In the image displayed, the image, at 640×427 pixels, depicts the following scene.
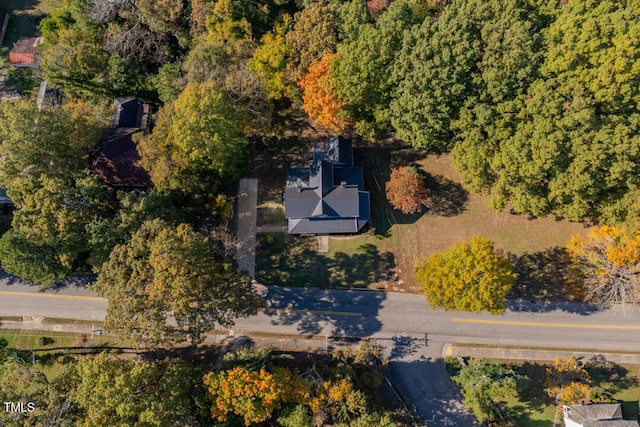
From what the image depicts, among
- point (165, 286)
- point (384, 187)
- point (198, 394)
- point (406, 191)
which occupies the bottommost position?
point (198, 394)

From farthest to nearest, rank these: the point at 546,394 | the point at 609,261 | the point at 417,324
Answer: the point at 417,324 → the point at 546,394 → the point at 609,261

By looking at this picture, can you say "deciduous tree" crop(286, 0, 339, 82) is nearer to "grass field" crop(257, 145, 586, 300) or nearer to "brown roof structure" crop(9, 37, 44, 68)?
"grass field" crop(257, 145, 586, 300)

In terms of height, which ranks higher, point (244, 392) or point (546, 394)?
point (244, 392)

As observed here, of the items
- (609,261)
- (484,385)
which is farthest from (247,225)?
(609,261)

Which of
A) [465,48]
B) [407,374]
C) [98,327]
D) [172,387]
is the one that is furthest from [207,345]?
[465,48]

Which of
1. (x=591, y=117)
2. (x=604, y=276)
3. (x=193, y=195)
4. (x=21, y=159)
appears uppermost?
(x=591, y=117)

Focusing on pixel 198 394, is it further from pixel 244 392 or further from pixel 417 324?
pixel 417 324

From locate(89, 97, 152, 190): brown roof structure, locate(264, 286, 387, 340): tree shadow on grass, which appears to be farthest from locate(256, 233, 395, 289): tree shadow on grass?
locate(89, 97, 152, 190): brown roof structure

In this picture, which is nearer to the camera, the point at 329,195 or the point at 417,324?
the point at 329,195

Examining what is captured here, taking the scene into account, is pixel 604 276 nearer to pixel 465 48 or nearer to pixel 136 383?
pixel 465 48
